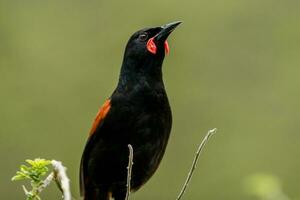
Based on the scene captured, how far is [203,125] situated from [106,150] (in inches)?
184

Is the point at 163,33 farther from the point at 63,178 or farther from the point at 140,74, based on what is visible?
the point at 63,178

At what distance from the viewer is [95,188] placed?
536cm

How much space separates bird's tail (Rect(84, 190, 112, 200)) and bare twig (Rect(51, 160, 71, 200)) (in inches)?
64.6

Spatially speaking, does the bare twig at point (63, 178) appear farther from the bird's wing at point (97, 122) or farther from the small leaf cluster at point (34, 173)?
the bird's wing at point (97, 122)

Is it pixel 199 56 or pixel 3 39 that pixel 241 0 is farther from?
pixel 3 39

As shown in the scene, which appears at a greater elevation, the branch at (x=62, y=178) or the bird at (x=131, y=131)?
the branch at (x=62, y=178)

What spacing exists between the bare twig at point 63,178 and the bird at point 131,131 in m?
1.51

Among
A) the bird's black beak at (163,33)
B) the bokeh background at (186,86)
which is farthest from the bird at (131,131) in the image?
the bokeh background at (186,86)

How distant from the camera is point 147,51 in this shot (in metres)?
5.52

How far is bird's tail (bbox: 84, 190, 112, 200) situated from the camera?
17.4 ft

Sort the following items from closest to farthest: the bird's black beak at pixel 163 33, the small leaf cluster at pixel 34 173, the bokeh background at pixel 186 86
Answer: the small leaf cluster at pixel 34 173 < the bird's black beak at pixel 163 33 < the bokeh background at pixel 186 86

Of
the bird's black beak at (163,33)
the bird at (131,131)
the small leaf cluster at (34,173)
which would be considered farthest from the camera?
the bird's black beak at (163,33)

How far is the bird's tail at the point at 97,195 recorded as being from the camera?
17.4 ft

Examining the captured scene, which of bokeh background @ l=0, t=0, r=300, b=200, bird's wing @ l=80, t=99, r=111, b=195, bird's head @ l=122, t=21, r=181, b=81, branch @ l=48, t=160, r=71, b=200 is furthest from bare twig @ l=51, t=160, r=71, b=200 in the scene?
bokeh background @ l=0, t=0, r=300, b=200
